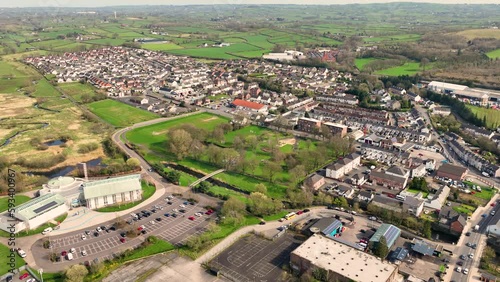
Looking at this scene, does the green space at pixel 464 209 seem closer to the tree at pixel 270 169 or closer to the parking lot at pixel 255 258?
the parking lot at pixel 255 258

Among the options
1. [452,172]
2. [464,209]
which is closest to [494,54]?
[452,172]

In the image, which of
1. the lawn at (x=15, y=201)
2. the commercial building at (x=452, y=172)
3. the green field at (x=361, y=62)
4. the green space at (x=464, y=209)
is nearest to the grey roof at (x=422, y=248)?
the green space at (x=464, y=209)

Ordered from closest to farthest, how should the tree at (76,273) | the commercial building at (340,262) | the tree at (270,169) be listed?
the tree at (76,273)
the commercial building at (340,262)
the tree at (270,169)

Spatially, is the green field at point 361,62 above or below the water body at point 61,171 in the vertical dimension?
above

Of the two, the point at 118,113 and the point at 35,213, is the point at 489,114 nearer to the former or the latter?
the point at 118,113

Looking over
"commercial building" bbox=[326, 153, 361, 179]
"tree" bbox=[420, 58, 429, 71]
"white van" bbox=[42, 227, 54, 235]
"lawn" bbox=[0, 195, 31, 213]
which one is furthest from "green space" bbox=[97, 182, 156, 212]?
"tree" bbox=[420, 58, 429, 71]

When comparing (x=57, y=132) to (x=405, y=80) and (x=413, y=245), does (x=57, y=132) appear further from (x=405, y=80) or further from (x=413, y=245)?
(x=405, y=80)

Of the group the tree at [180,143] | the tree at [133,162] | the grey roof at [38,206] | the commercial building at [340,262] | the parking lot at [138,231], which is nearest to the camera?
the commercial building at [340,262]
